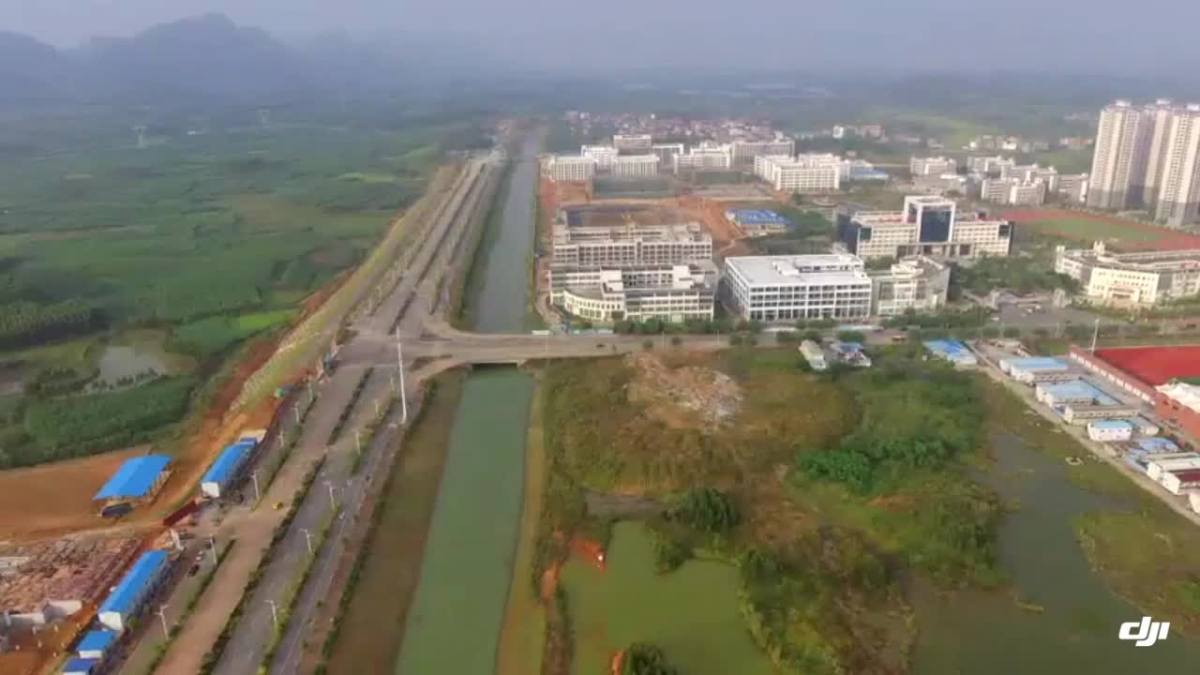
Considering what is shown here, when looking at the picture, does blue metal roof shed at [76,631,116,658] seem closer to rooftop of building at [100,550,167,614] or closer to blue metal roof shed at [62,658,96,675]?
blue metal roof shed at [62,658,96,675]

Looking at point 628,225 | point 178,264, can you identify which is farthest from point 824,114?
point 178,264

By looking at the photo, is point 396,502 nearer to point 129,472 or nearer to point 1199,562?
point 129,472

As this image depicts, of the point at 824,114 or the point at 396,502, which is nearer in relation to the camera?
the point at 396,502

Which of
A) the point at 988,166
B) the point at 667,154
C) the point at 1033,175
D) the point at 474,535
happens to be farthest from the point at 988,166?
the point at 474,535

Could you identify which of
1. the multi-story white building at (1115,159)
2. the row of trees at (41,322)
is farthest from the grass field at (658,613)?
the multi-story white building at (1115,159)

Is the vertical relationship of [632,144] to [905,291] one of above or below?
above

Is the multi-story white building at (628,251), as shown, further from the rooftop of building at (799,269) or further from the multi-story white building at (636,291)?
the rooftop of building at (799,269)

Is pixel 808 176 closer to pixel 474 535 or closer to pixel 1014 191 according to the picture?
pixel 1014 191
